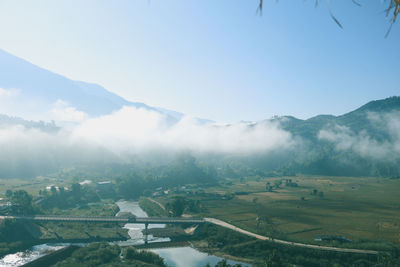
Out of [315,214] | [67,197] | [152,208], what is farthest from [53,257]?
[315,214]

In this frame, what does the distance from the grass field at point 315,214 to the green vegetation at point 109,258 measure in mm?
34096

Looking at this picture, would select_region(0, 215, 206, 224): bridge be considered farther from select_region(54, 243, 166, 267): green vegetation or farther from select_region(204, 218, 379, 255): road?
select_region(54, 243, 166, 267): green vegetation

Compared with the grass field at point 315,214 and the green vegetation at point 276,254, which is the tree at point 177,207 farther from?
the green vegetation at point 276,254

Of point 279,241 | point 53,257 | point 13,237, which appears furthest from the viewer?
point 13,237

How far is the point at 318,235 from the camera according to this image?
256ft

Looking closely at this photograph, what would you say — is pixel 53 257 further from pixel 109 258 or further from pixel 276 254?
pixel 276 254

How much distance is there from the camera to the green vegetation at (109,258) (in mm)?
60719

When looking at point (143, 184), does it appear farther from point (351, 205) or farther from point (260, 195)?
point (351, 205)

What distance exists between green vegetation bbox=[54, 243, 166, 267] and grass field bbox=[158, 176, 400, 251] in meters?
34.1

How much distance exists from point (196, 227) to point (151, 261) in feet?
94.2

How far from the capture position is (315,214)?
104375 mm

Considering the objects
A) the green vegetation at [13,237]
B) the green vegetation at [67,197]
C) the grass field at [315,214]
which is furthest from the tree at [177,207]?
the green vegetation at [67,197]

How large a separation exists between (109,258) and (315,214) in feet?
251

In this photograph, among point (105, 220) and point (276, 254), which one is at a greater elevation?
point (105, 220)
